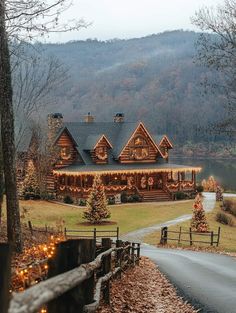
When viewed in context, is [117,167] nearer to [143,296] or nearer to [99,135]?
[99,135]

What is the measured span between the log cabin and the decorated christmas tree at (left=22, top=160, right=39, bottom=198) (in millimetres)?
2622

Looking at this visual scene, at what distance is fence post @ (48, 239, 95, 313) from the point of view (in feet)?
15.9

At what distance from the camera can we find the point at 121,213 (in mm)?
41938

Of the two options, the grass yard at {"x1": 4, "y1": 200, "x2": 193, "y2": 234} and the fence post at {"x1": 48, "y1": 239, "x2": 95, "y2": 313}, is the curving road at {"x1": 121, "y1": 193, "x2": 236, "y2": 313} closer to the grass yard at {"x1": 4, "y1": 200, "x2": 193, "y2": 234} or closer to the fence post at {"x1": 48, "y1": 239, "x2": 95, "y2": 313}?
the fence post at {"x1": 48, "y1": 239, "x2": 95, "y2": 313}

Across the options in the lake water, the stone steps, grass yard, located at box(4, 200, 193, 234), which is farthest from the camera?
the lake water

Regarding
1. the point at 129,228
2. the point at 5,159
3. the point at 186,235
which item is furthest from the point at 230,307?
the point at 129,228

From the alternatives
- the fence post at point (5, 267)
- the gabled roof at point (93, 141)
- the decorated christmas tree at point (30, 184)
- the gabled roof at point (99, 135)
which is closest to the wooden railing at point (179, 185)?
the gabled roof at point (99, 135)

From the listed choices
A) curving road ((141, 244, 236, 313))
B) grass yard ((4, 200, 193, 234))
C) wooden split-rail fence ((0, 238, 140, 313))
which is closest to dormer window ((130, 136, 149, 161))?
grass yard ((4, 200, 193, 234))

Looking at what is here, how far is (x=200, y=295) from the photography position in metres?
11.3

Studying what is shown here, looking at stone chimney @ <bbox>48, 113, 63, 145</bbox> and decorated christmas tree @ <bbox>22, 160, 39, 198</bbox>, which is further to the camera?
stone chimney @ <bbox>48, 113, 63, 145</bbox>

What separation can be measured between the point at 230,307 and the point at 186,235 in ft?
76.9

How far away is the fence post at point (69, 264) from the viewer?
4.86m

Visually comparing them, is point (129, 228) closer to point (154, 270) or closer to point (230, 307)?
point (154, 270)

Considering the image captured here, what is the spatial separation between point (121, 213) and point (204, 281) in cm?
2839
